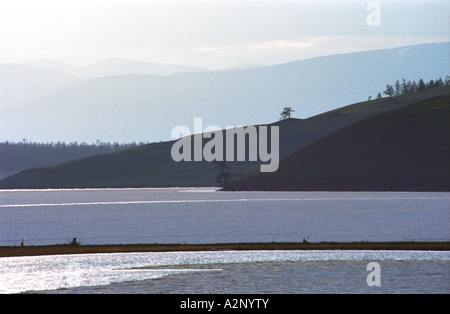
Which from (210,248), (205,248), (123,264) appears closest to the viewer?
Answer: (123,264)

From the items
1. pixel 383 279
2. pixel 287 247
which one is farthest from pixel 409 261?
pixel 287 247

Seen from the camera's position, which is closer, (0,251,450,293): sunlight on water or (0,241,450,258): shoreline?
(0,251,450,293): sunlight on water

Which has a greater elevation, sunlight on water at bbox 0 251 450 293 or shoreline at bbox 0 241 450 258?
shoreline at bbox 0 241 450 258

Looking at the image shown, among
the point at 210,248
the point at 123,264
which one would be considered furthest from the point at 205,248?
the point at 123,264

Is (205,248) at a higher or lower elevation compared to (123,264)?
higher

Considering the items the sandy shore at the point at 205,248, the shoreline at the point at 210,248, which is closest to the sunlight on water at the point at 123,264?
the shoreline at the point at 210,248

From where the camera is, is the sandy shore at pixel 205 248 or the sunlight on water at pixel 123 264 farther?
the sandy shore at pixel 205 248

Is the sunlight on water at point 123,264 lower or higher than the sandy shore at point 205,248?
lower

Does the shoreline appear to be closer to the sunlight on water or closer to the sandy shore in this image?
the sandy shore

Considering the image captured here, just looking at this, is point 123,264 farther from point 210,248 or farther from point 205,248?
point 205,248

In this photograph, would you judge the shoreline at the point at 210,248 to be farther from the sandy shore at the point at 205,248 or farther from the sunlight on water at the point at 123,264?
the sunlight on water at the point at 123,264

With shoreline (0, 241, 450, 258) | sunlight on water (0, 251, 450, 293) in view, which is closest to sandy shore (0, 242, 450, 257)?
shoreline (0, 241, 450, 258)

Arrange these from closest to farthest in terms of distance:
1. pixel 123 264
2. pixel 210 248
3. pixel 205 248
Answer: pixel 123 264, pixel 210 248, pixel 205 248
